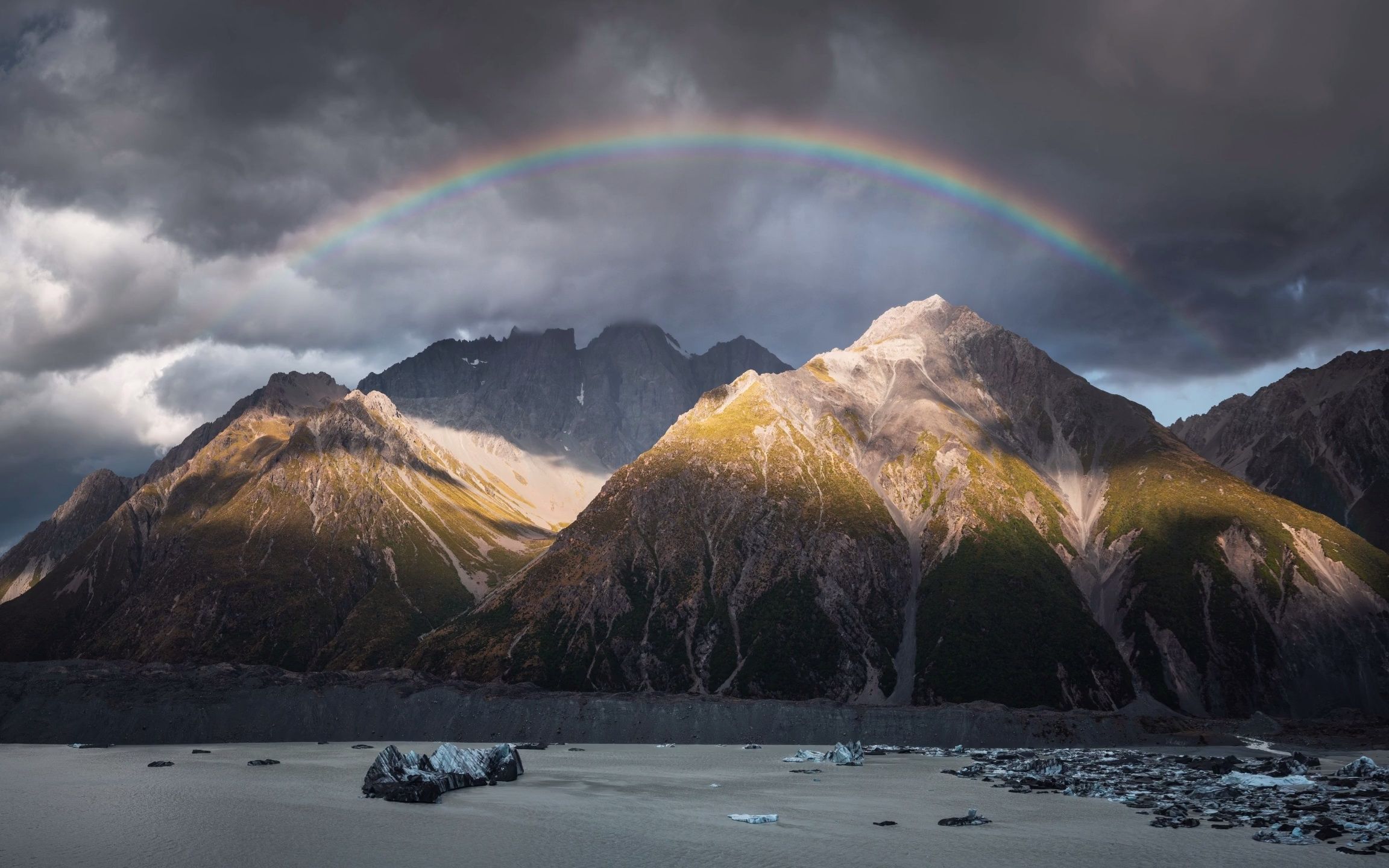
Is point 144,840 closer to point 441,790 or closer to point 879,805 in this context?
point 441,790

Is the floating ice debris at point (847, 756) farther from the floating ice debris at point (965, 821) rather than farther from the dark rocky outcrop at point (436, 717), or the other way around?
the floating ice debris at point (965, 821)

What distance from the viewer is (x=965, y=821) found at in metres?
67.9

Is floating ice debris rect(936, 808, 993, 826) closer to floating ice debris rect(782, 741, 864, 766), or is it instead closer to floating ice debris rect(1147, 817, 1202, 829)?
floating ice debris rect(1147, 817, 1202, 829)

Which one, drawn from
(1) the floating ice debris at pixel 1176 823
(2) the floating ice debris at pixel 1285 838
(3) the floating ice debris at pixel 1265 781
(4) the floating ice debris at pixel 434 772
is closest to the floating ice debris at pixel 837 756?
(4) the floating ice debris at pixel 434 772

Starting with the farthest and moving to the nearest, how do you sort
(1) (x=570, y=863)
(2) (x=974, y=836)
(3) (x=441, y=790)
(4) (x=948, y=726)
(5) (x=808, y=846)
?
1. (4) (x=948, y=726)
2. (3) (x=441, y=790)
3. (2) (x=974, y=836)
4. (5) (x=808, y=846)
5. (1) (x=570, y=863)

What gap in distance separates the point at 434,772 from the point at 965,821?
48948 millimetres

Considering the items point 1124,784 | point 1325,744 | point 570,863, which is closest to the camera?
point 570,863

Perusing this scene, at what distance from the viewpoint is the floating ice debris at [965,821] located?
220ft

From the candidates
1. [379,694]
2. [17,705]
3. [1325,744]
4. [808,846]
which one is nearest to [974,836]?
[808,846]

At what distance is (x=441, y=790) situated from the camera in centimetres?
8706

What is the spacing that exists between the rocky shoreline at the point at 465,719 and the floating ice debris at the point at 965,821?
104m

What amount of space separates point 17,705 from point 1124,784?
582 ft

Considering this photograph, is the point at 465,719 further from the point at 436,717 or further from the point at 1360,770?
the point at 1360,770

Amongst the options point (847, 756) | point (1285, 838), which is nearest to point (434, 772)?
point (847, 756)
